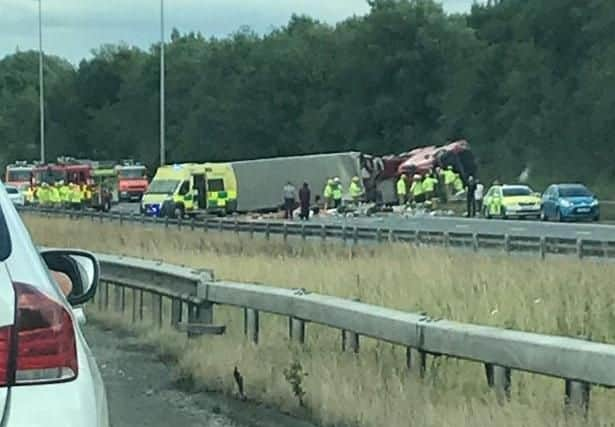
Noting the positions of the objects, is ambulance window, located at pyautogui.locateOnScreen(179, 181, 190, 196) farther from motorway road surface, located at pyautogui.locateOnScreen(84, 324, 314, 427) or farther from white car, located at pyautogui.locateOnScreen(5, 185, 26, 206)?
motorway road surface, located at pyautogui.locateOnScreen(84, 324, 314, 427)

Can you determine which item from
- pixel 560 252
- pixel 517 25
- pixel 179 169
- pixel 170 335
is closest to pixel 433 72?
pixel 517 25

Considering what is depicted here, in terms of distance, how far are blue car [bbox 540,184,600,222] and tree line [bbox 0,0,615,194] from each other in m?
18.7

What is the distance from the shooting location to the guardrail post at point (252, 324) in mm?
13156

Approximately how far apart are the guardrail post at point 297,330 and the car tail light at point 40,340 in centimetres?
815

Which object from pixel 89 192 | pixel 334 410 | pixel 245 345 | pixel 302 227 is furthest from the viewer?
pixel 89 192

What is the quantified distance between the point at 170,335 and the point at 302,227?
→ 747 inches

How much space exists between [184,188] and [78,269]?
53.4m

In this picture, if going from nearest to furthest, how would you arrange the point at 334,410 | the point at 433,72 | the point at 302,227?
1. the point at 334,410
2. the point at 302,227
3. the point at 433,72

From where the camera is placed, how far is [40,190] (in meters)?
76.3

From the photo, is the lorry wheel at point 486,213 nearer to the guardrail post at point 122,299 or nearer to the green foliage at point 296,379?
the guardrail post at point 122,299

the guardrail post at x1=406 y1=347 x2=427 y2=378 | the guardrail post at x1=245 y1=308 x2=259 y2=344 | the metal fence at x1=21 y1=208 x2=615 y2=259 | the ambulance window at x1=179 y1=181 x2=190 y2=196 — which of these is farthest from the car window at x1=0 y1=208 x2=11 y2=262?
the ambulance window at x1=179 y1=181 x2=190 y2=196

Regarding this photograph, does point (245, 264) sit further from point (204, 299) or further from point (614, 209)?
point (614, 209)

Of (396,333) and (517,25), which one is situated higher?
(517,25)

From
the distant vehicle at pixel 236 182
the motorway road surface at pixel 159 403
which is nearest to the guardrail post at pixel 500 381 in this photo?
the motorway road surface at pixel 159 403
